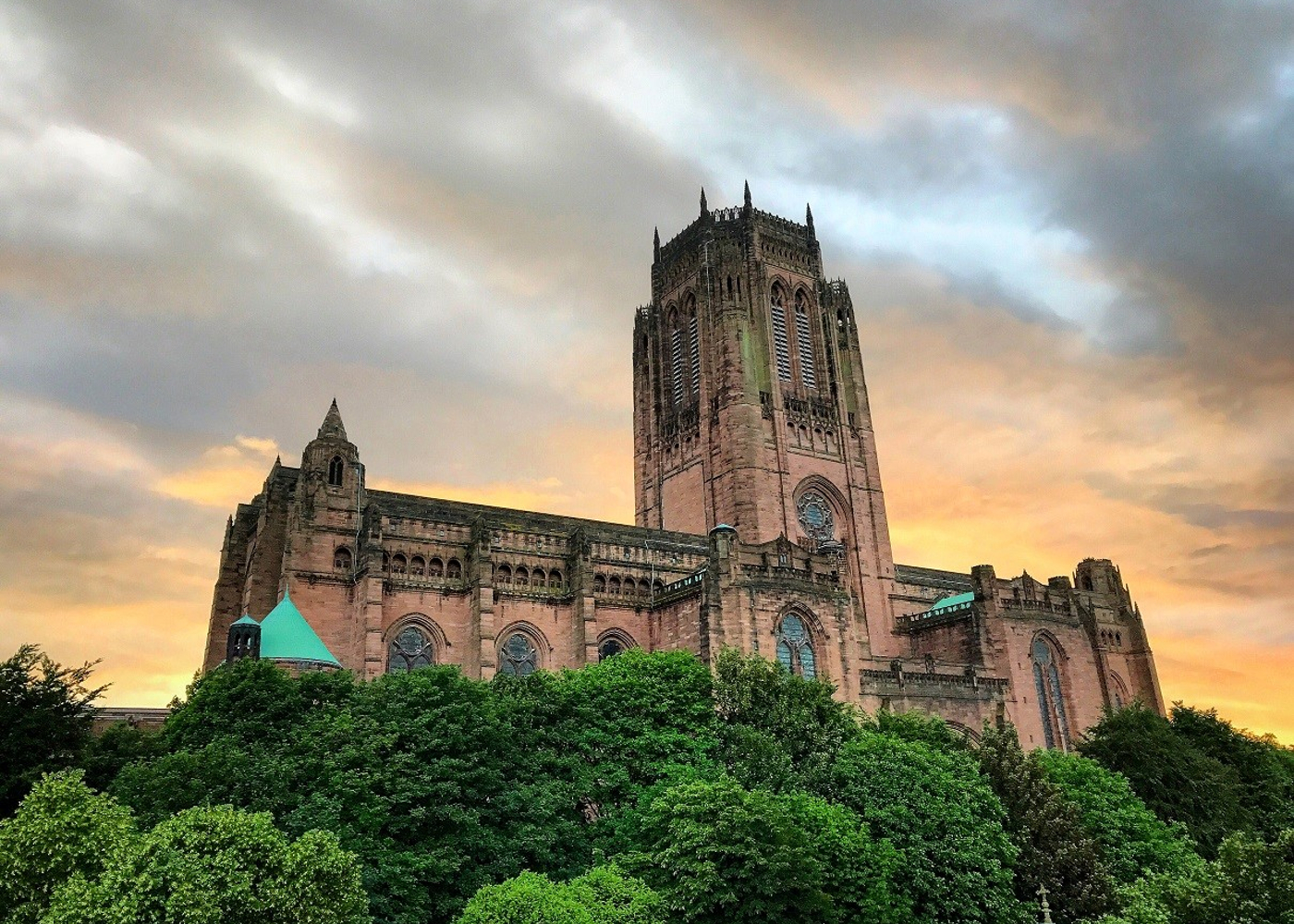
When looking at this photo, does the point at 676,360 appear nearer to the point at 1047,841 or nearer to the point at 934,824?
the point at 1047,841

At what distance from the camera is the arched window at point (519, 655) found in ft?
168

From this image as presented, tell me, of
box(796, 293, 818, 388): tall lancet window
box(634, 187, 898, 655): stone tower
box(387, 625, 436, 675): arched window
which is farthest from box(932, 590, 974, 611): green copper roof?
A: box(387, 625, 436, 675): arched window

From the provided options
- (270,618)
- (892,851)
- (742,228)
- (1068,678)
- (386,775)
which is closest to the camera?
(386,775)

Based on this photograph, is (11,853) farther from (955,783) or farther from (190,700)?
(955,783)

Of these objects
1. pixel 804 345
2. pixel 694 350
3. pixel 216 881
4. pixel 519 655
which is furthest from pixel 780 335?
pixel 216 881

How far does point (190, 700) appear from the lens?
34500 millimetres

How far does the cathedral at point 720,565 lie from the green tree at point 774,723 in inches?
161

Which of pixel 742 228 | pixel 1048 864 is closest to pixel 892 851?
pixel 1048 864

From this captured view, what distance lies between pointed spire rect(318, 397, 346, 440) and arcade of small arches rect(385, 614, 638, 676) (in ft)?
34.3

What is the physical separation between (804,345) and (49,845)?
60876mm

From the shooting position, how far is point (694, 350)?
7600 cm

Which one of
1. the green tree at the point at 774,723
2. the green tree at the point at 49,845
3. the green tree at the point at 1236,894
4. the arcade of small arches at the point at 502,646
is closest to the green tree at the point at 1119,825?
the green tree at the point at 774,723

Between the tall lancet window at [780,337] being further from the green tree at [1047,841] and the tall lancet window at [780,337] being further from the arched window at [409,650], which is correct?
the green tree at [1047,841]

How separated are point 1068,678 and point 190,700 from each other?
49287mm
